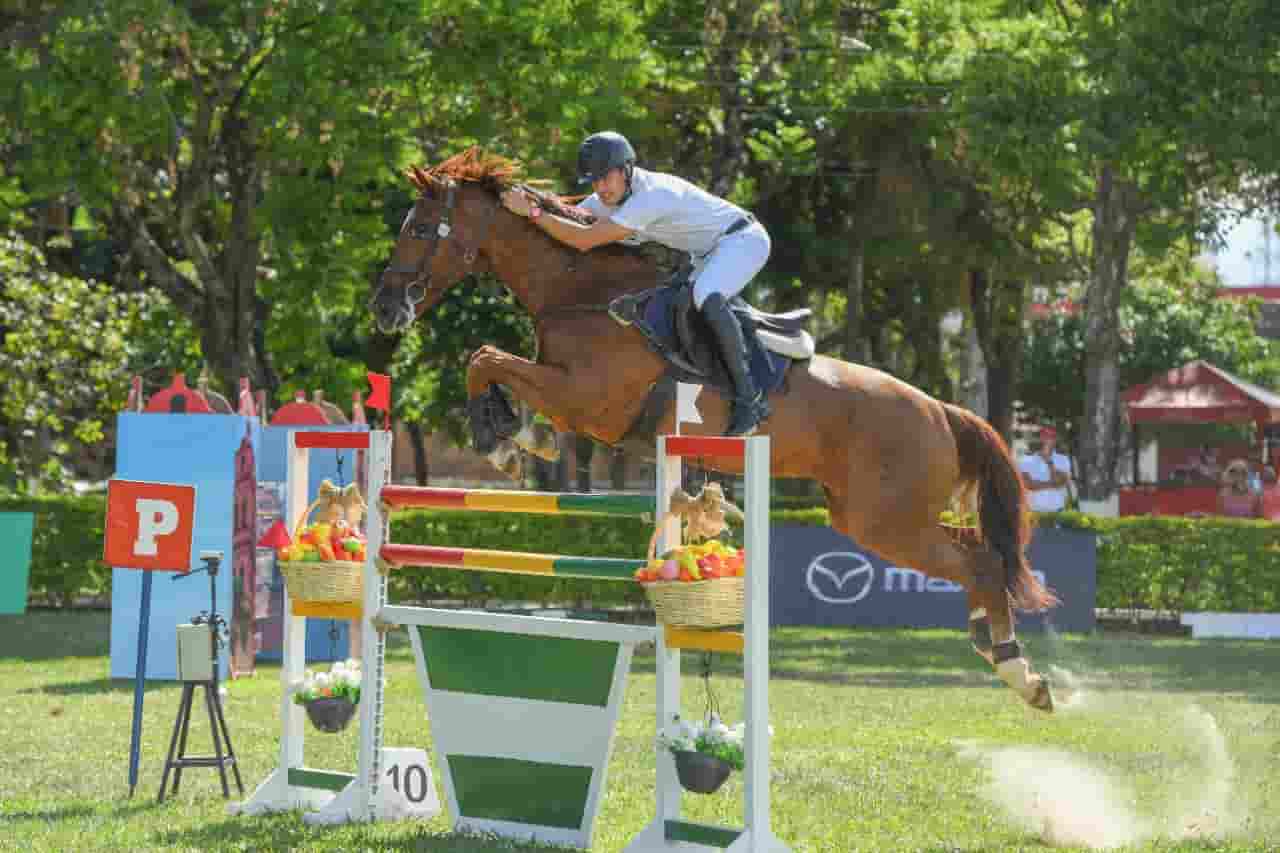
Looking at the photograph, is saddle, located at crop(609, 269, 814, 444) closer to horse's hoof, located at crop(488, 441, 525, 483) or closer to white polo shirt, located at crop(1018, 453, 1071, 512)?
horse's hoof, located at crop(488, 441, 525, 483)

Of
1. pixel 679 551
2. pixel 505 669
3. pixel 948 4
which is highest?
pixel 948 4

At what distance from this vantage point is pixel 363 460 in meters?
14.0

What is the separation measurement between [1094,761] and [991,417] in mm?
20761

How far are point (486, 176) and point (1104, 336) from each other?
1459cm

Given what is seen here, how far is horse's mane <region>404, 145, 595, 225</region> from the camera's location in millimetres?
7547

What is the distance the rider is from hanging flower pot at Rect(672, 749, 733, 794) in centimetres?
162

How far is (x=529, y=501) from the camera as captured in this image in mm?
6527

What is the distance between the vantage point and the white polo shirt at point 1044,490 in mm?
18203

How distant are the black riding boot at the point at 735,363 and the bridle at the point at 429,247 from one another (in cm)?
103

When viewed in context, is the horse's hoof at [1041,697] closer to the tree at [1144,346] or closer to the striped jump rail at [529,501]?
the striped jump rail at [529,501]

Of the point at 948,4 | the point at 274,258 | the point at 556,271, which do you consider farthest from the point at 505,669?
the point at 948,4

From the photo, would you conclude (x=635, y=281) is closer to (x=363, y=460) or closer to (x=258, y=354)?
(x=363, y=460)

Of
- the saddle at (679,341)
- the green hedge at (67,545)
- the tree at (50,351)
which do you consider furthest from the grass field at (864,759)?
the tree at (50,351)

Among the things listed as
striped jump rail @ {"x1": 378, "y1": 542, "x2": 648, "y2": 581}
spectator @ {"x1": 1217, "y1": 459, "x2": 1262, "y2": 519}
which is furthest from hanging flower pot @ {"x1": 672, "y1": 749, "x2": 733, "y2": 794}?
spectator @ {"x1": 1217, "y1": 459, "x2": 1262, "y2": 519}
